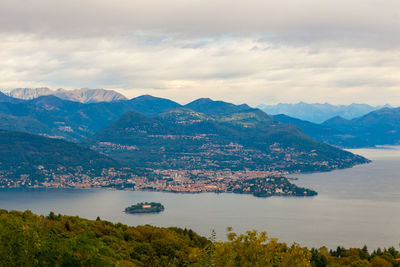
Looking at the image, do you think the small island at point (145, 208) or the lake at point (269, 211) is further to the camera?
the small island at point (145, 208)

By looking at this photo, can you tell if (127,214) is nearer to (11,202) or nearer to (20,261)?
(11,202)

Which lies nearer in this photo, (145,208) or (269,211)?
(269,211)

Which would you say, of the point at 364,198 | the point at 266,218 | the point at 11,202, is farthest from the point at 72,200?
the point at 364,198

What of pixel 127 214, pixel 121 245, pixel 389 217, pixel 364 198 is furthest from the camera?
pixel 364 198

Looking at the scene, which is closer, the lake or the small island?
the lake
